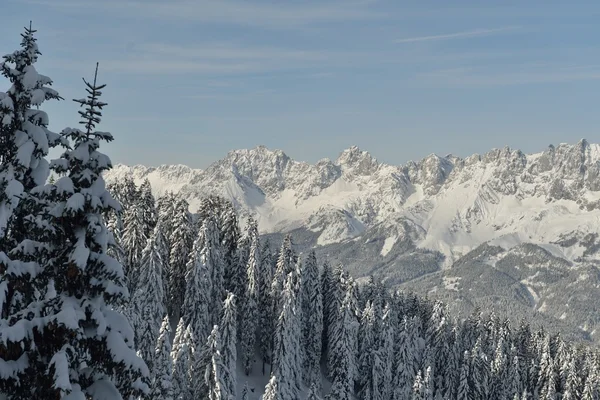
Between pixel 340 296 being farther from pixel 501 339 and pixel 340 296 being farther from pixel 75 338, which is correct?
pixel 75 338

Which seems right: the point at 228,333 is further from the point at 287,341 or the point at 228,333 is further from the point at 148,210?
the point at 148,210

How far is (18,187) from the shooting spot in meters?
13.9

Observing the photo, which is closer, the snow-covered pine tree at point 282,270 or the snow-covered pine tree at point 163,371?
the snow-covered pine tree at point 163,371

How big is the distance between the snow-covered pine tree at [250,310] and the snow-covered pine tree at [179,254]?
297 inches

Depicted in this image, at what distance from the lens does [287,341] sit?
62406mm

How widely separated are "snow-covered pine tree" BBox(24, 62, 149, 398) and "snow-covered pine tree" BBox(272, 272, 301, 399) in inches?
1988

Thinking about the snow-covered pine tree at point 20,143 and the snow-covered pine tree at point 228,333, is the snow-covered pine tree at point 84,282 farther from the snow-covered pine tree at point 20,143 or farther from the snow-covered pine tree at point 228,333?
the snow-covered pine tree at point 228,333

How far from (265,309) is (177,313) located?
10.9 metres

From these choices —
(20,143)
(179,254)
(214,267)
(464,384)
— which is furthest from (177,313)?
(20,143)

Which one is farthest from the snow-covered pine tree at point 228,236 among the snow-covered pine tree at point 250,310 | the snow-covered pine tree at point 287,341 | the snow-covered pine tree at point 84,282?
the snow-covered pine tree at point 84,282

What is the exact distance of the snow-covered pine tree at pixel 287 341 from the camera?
62.1 metres

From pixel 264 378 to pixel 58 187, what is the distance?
2457 inches

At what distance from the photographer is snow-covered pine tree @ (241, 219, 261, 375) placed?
66.9 meters

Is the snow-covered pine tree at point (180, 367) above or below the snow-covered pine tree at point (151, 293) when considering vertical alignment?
below
